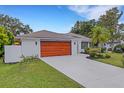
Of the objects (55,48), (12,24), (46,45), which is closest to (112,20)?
(55,48)

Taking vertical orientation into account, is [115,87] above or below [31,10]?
below

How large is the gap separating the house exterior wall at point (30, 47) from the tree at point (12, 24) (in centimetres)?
2299

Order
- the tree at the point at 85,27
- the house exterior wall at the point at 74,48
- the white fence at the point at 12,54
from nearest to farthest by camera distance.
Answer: the white fence at the point at 12,54 → the house exterior wall at the point at 74,48 → the tree at the point at 85,27

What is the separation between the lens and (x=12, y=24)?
140 ft

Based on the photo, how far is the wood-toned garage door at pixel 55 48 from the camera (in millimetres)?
20656

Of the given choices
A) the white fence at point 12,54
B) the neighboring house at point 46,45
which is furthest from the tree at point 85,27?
the white fence at point 12,54

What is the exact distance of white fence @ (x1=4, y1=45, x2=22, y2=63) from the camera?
15.6 metres

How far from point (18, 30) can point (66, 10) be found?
20.3 m

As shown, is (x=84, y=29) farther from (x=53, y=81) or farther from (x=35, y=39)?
(x=53, y=81)

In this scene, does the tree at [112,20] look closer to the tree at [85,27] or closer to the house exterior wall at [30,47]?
the tree at [85,27]

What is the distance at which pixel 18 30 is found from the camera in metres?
43.7

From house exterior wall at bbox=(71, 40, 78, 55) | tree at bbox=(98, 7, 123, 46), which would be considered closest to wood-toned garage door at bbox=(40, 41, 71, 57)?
house exterior wall at bbox=(71, 40, 78, 55)

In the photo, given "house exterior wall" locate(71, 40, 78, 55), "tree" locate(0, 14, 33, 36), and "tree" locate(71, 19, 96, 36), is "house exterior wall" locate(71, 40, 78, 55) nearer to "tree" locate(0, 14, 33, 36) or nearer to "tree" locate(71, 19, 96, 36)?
"tree" locate(71, 19, 96, 36)
